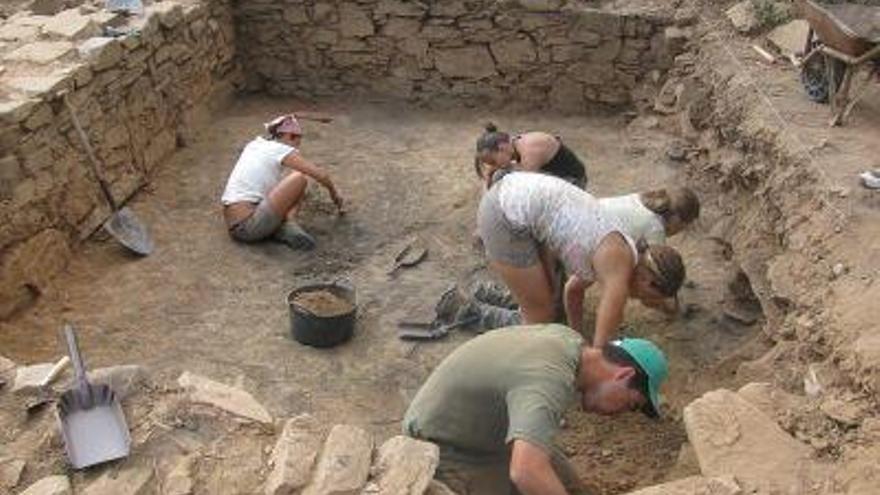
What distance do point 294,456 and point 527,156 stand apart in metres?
3.32

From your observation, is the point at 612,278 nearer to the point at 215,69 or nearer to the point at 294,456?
the point at 294,456

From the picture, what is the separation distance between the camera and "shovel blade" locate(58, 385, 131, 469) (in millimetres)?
3471

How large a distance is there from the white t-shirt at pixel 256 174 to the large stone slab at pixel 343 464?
149 inches

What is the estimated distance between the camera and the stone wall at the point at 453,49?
9.34 metres

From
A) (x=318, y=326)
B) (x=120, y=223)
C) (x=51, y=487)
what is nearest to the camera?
(x=51, y=487)

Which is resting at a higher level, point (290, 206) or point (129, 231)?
point (290, 206)

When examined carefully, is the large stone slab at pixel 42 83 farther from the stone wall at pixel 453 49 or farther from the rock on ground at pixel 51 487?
the rock on ground at pixel 51 487

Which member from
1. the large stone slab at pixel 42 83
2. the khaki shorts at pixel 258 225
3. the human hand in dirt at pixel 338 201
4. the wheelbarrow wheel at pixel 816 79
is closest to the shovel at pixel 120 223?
the large stone slab at pixel 42 83

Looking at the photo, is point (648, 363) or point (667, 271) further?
point (667, 271)

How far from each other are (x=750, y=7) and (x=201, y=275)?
17.7 ft

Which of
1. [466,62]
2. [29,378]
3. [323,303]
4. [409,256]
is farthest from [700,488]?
[466,62]

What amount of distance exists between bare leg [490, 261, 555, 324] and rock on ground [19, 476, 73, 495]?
2.85 m

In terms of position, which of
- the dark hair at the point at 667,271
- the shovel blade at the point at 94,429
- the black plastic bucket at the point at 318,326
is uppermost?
the shovel blade at the point at 94,429

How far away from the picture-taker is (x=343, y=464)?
3482 millimetres
